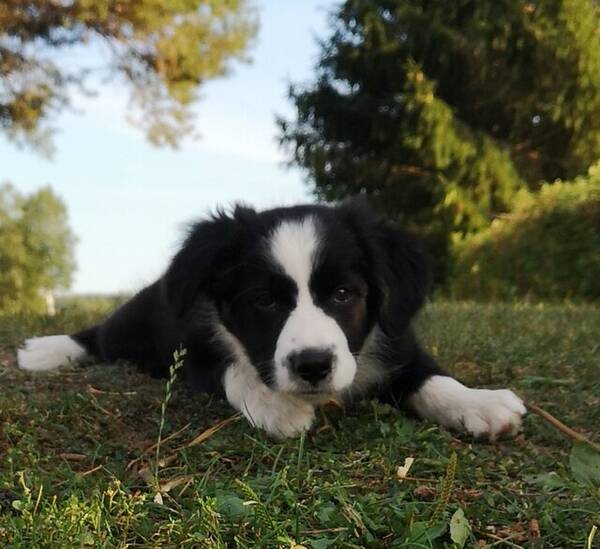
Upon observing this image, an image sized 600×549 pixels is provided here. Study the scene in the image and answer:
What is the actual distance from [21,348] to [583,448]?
287 cm

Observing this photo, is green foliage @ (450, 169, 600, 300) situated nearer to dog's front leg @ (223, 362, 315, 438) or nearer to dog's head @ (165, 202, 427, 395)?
dog's head @ (165, 202, 427, 395)

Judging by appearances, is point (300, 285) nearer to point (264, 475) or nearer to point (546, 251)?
point (264, 475)

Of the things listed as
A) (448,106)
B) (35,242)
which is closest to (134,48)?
(448,106)

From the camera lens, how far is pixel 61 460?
2.23m

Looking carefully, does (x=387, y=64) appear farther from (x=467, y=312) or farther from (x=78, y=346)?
(x=78, y=346)

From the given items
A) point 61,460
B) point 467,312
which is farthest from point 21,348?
point 467,312

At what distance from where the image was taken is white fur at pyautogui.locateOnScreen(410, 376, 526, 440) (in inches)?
103

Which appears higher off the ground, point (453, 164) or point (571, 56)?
point (571, 56)

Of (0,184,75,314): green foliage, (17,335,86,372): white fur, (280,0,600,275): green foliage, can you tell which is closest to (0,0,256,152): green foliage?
(280,0,600,275): green foliage

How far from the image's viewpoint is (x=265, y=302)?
2.71 meters

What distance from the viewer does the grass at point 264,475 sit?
167 centimetres

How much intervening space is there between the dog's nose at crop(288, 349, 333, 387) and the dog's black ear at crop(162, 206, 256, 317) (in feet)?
1.88

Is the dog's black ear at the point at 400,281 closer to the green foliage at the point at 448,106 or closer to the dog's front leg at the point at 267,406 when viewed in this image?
the dog's front leg at the point at 267,406

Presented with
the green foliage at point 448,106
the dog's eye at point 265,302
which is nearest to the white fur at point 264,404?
the dog's eye at point 265,302
